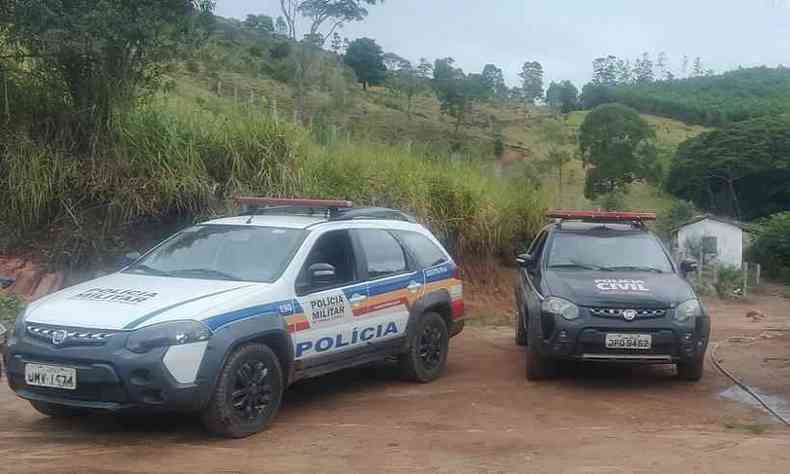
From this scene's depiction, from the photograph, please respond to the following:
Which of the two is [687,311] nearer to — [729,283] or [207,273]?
[207,273]

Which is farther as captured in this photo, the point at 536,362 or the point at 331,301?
the point at 536,362

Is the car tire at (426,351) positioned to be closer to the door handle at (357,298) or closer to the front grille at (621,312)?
the door handle at (357,298)

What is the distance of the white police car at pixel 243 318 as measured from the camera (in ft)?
21.2

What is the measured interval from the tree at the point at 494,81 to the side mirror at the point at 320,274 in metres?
36.3

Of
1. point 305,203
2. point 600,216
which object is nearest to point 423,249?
point 305,203

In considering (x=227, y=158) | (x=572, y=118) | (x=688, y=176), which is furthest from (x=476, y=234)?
(x=572, y=118)

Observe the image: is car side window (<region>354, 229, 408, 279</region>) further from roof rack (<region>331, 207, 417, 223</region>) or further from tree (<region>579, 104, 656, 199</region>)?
tree (<region>579, 104, 656, 199</region>)

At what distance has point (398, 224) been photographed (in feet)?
30.7

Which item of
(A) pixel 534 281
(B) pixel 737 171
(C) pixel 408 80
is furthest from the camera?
(B) pixel 737 171

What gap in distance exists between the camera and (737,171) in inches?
1847

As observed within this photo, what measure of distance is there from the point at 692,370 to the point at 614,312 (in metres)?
1.08

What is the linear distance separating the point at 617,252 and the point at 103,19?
250 inches

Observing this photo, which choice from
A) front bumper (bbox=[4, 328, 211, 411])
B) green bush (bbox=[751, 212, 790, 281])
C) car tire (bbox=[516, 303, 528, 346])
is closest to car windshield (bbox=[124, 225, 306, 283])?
front bumper (bbox=[4, 328, 211, 411])

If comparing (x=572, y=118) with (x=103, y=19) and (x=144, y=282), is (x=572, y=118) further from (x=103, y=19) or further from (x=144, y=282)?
(x=144, y=282)
